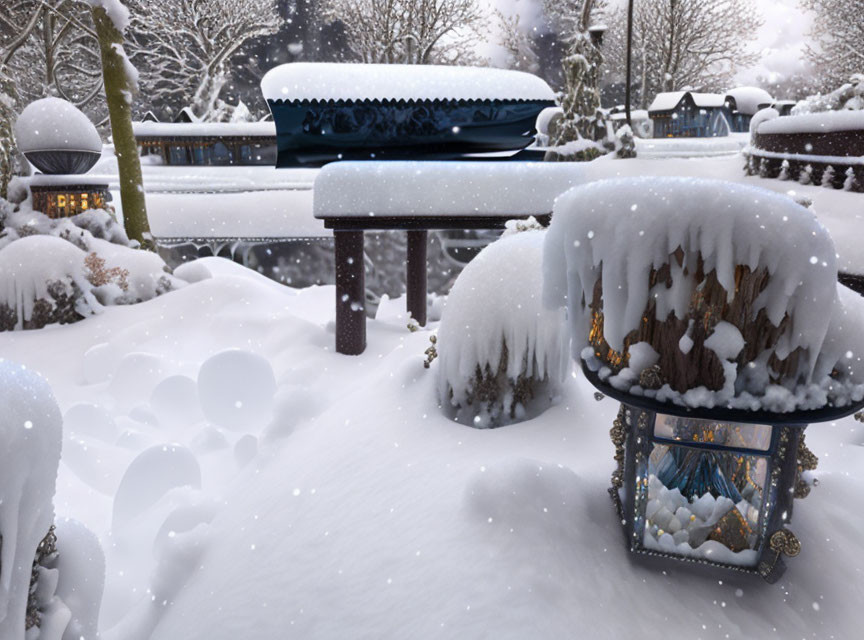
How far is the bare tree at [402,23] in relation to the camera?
75.0 ft

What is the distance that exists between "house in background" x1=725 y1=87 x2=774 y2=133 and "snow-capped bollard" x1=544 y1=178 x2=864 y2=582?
31.5 m

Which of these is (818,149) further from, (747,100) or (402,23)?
(747,100)

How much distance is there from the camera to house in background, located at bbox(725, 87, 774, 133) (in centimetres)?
2975

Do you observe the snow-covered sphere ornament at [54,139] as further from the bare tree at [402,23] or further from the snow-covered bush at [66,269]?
the bare tree at [402,23]

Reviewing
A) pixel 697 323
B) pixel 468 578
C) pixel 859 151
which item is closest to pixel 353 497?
pixel 468 578

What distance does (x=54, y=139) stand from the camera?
10.7 meters

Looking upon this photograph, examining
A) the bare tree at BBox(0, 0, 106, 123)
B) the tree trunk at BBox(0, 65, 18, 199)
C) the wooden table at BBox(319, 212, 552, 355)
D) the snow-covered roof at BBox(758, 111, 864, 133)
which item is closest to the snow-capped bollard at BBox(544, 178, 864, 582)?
the wooden table at BBox(319, 212, 552, 355)

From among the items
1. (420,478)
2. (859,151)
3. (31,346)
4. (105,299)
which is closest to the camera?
(420,478)

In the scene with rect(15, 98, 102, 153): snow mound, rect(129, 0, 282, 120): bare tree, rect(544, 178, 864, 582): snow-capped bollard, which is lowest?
rect(544, 178, 864, 582): snow-capped bollard

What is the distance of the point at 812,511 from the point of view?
3506 mm

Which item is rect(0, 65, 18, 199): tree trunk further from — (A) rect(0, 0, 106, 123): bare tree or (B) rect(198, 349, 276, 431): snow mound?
(B) rect(198, 349, 276, 431): snow mound

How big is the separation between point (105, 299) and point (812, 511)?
9.74 meters

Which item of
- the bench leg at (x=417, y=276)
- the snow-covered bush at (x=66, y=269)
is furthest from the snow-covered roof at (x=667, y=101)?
the snow-covered bush at (x=66, y=269)

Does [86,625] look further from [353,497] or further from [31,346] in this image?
[31,346]
